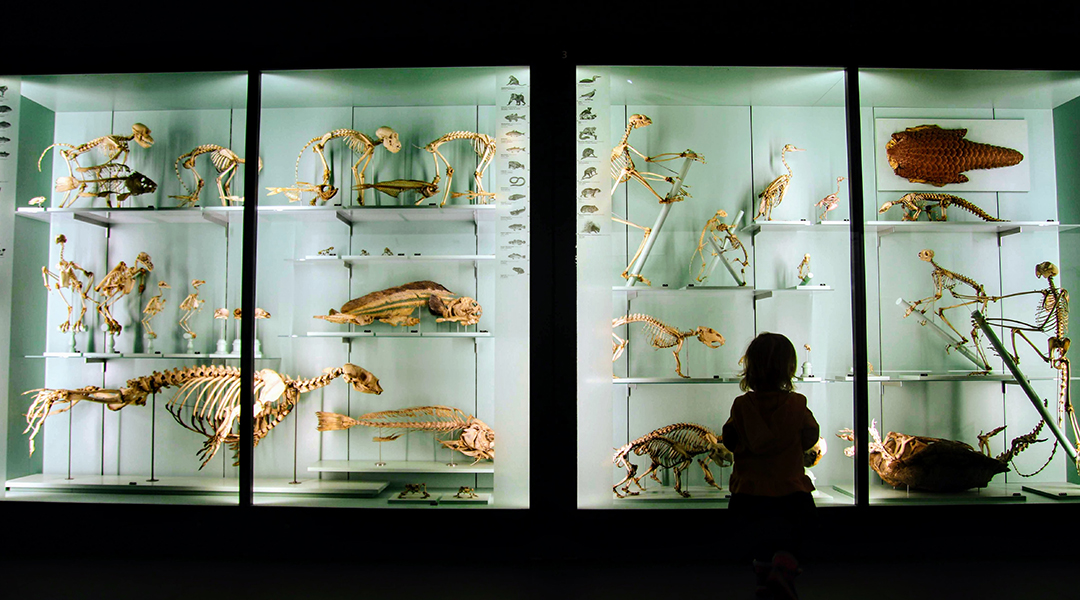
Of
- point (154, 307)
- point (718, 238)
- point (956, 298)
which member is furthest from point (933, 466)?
point (154, 307)

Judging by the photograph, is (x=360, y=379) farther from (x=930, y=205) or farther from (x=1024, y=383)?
(x=1024, y=383)

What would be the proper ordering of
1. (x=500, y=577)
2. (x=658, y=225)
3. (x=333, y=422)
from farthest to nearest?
(x=333, y=422)
(x=658, y=225)
(x=500, y=577)

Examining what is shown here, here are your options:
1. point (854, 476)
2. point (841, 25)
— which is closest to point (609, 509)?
point (854, 476)

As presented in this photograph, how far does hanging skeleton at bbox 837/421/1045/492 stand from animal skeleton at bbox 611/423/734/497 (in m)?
0.78

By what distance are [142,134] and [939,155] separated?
5.47 m

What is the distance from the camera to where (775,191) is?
3570mm

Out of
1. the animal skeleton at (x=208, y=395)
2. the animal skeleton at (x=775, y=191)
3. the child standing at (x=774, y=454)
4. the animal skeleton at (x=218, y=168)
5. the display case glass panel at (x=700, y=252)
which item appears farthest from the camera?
the animal skeleton at (x=218, y=168)

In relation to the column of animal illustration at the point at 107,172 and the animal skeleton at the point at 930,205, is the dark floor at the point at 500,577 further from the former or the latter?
the column of animal illustration at the point at 107,172

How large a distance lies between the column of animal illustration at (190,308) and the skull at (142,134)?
3.44 feet

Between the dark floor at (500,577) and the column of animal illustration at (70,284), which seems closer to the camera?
the dark floor at (500,577)

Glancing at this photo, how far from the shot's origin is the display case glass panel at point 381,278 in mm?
3514

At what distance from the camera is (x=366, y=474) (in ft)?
11.8

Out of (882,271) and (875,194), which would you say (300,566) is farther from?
(875,194)

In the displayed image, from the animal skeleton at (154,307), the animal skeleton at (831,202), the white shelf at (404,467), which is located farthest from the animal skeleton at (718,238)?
the animal skeleton at (154,307)
